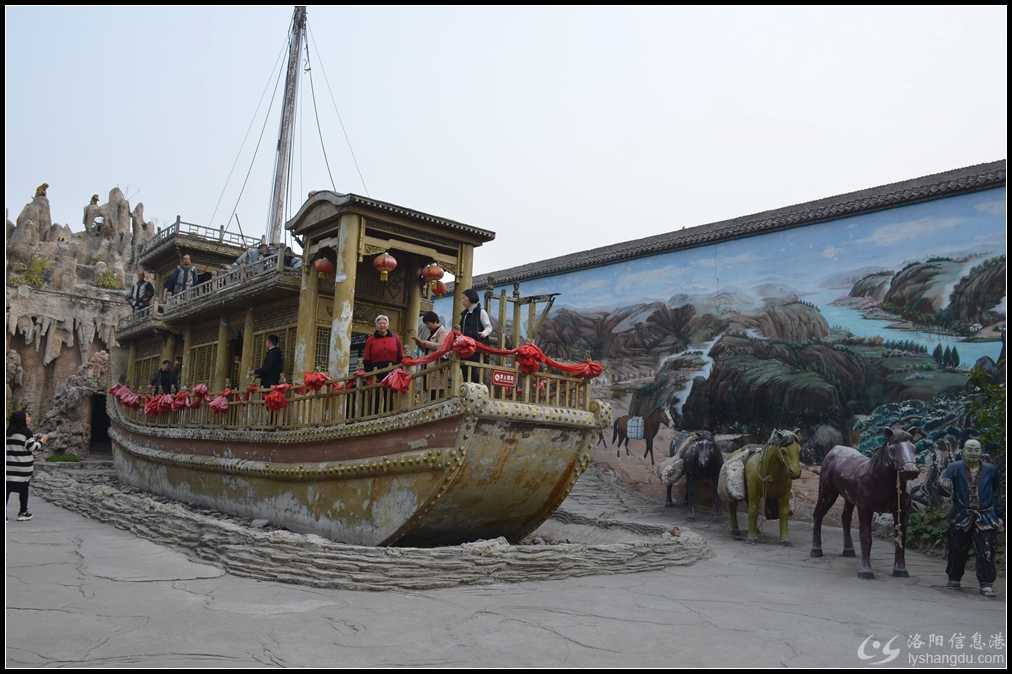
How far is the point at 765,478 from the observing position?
11047 millimetres

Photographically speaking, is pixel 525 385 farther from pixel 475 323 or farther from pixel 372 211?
pixel 372 211

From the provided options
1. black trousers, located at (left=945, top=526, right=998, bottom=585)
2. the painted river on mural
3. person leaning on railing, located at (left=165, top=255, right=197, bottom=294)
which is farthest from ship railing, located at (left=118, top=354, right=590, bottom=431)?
person leaning on railing, located at (left=165, top=255, right=197, bottom=294)

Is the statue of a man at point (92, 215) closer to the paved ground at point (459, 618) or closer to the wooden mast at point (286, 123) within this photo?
the wooden mast at point (286, 123)

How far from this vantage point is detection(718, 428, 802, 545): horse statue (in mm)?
10617

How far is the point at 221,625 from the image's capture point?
5.09 meters

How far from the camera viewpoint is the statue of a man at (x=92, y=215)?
158 feet

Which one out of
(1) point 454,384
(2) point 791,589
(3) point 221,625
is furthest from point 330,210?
(2) point 791,589

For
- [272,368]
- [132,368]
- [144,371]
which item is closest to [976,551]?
[272,368]

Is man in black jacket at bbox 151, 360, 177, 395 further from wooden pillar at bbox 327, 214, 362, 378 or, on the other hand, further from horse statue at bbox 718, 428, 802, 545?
horse statue at bbox 718, 428, 802, 545

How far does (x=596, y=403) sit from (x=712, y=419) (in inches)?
235

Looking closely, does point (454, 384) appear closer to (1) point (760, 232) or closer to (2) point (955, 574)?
(2) point (955, 574)

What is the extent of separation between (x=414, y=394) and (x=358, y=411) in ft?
2.80

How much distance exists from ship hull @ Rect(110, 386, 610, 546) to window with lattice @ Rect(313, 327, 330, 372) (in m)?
1.50

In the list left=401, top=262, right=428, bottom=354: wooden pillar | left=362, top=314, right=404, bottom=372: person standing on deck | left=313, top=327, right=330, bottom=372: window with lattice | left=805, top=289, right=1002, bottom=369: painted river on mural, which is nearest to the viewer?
left=362, top=314, right=404, bottom=372: person standing on deck
